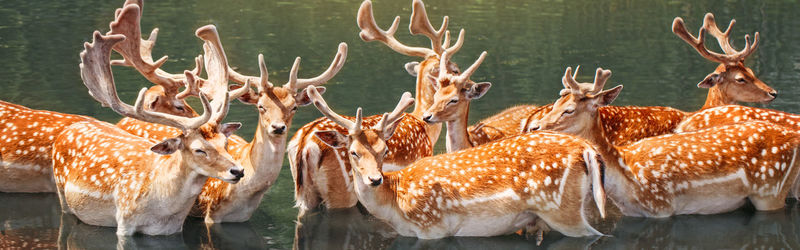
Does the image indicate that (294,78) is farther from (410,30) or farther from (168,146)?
(410,30)

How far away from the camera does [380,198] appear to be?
6.38 meters

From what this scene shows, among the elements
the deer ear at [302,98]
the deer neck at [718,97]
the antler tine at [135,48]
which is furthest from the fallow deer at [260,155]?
the deer neck at [718,97]

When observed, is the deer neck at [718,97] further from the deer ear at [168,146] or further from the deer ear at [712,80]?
the deer ear at [168,146]

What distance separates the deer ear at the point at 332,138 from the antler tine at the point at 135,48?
1.85m

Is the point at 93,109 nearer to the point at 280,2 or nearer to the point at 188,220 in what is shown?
the point at 188,220

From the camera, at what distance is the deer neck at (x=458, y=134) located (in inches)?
Result: 303

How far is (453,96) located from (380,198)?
1.50 m

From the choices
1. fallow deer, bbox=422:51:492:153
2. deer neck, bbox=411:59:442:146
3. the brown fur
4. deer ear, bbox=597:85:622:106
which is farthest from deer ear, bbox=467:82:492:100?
the brown fur

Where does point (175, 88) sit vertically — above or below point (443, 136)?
above

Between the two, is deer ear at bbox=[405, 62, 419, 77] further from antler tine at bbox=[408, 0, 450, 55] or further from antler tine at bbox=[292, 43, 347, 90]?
antler tine at bbox=[292, 43, 347, 90]

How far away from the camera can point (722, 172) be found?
22.9 feet

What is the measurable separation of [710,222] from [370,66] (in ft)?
25.3

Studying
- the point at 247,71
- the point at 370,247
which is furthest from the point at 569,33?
the point at 370,247

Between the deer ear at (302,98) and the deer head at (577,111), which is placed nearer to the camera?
the deer ear at (302,98)
